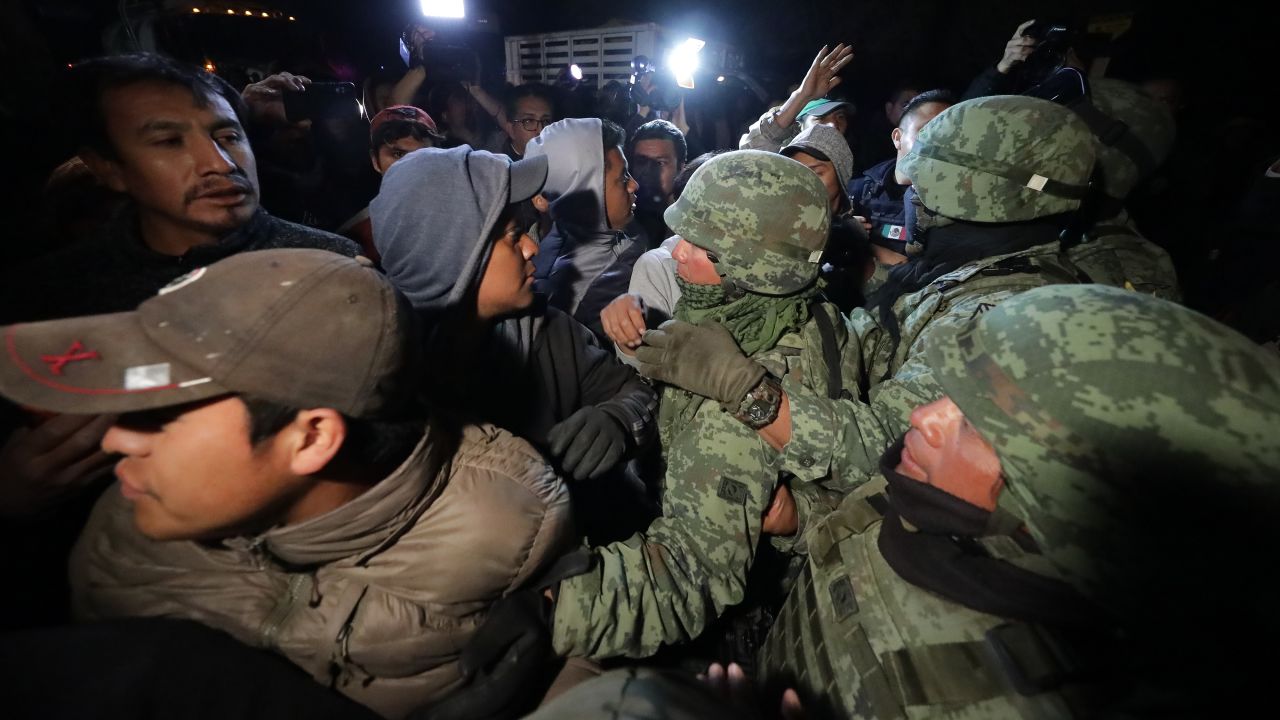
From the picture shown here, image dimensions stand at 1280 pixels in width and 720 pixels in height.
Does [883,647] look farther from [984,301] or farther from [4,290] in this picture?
[4,290]

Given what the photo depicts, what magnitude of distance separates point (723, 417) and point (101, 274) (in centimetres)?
247

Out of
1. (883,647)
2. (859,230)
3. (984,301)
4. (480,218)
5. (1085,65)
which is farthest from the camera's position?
(1085,65)

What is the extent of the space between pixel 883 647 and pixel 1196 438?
2.83 feet

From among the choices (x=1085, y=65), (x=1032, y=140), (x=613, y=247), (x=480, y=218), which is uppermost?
(x=1085, y=65)

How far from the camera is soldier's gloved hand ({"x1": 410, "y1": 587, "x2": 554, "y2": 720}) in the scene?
1.20m

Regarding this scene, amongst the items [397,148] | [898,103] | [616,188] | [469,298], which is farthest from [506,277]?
[898,103]

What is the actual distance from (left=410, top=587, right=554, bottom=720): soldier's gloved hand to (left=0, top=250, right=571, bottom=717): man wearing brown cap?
6 cm

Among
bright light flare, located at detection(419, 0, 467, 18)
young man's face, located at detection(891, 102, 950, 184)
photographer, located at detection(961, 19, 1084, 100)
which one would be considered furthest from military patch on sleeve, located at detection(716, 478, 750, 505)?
bright light flare, located at detection(419, 0, 467, 18)

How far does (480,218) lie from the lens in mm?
1889

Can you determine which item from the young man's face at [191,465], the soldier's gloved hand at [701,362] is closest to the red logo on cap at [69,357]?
the young man's face at [191,465]

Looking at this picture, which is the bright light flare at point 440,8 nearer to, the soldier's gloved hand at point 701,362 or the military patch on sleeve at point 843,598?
the soldier's gloved hand at point 701,362

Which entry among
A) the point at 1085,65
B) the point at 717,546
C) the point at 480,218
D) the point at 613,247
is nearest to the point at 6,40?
the point at 480,218

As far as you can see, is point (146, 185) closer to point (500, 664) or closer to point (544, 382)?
point (544, 382)

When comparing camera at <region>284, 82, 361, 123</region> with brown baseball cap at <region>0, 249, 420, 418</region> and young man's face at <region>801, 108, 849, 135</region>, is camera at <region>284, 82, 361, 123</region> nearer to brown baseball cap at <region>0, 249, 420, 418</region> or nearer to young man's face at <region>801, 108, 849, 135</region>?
brown baseball cap at <region>0, 249, 420, 418</region>
